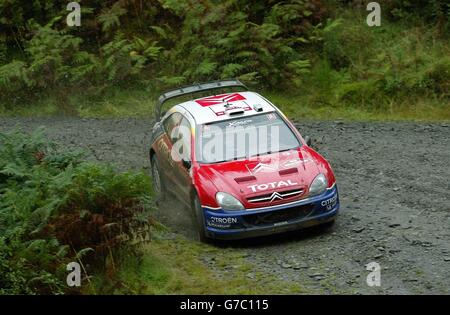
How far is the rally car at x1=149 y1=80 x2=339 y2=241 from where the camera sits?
36.9ft

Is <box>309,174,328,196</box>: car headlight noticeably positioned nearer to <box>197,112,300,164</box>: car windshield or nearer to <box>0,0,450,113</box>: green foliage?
<box>197,112,300,164</box>: car windshield

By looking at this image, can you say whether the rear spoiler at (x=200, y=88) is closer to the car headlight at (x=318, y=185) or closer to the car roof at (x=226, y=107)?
the car roof at (x=226, y=107)

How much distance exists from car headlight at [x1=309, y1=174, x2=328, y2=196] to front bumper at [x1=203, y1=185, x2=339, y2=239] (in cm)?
7

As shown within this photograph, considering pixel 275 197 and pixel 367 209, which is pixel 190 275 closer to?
pixel 275 197

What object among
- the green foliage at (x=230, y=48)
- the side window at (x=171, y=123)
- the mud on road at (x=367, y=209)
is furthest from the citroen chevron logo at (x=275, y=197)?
the green foliage at (x=230, y=48)

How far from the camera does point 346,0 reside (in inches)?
850

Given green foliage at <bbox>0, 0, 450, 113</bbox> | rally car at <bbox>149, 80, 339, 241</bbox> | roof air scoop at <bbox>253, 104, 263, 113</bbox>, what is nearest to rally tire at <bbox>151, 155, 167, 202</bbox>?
rally car at <bbox>149, 80, 339, 241</bbox>

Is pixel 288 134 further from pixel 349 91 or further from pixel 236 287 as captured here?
pixel 349 91

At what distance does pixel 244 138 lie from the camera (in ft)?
41.3

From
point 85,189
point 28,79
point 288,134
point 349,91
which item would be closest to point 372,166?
point 288,134

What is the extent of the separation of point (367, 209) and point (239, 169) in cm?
200

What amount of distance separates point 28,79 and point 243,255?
10.5 m

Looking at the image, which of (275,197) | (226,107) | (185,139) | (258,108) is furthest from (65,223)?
(258,108)
